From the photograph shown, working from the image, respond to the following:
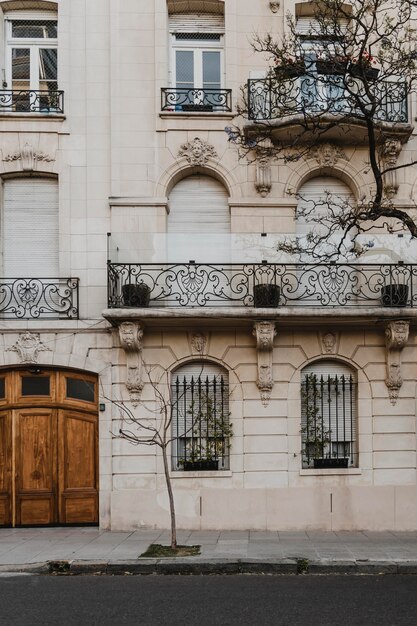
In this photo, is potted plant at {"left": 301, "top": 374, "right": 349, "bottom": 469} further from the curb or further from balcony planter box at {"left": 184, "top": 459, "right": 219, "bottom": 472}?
the curb

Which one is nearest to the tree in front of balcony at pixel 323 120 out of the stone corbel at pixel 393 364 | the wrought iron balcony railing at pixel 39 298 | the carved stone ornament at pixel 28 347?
the stone corbel at pixel 393 364

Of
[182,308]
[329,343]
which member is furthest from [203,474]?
[329,343]

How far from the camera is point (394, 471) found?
1294cm

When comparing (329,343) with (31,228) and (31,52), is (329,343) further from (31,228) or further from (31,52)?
(31,52)

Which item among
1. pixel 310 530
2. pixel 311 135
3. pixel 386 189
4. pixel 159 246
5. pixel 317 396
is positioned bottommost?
pixel 310 530

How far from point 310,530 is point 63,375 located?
5.57 meters

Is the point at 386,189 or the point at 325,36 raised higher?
the point at 325,36

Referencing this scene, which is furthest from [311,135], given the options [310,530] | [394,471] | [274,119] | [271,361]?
[310,530]

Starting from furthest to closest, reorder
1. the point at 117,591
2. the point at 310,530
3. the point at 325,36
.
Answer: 1. the point at 310,530
2. the point at 325,36
3. the point at 117,591

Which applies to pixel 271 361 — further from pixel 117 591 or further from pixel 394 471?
pixel 117 591

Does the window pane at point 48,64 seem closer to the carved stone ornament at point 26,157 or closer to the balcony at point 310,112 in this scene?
the carved stone ornament at point 26,157

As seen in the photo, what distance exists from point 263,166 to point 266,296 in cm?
269

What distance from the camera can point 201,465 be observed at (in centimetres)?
1294

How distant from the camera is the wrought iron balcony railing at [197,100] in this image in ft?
44.8
